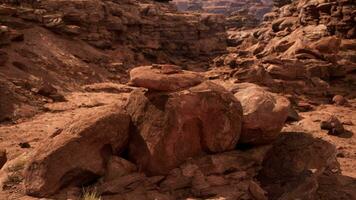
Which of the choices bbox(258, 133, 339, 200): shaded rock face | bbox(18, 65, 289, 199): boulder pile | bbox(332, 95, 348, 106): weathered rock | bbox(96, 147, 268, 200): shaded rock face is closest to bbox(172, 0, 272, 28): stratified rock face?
bbox(332, 95, 348, 106): weathered rock

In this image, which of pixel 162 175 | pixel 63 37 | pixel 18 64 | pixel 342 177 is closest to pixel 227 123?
pixel 162 175

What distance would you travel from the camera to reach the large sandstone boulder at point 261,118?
8.05 m

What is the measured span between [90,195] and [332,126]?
9.62m

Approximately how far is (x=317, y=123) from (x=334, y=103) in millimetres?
3519

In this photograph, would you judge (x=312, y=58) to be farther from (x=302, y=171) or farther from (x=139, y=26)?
(x=139, y=26)

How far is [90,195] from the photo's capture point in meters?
6.36

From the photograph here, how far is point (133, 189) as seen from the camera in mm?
6703

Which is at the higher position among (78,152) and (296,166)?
(78,152)

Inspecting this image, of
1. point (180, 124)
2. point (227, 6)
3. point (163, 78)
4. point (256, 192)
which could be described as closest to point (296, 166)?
point (256, 192)

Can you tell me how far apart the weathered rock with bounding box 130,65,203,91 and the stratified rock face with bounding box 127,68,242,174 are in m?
0.15

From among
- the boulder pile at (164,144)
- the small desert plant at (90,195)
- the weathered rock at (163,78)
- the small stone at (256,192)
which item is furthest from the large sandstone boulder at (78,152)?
the small stone at (256,192)

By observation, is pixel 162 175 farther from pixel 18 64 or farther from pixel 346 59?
pixel 346 59

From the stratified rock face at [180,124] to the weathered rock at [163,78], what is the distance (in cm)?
15

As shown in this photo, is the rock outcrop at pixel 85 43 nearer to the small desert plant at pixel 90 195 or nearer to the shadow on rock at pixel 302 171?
the small desert plant at pixel 90 195
